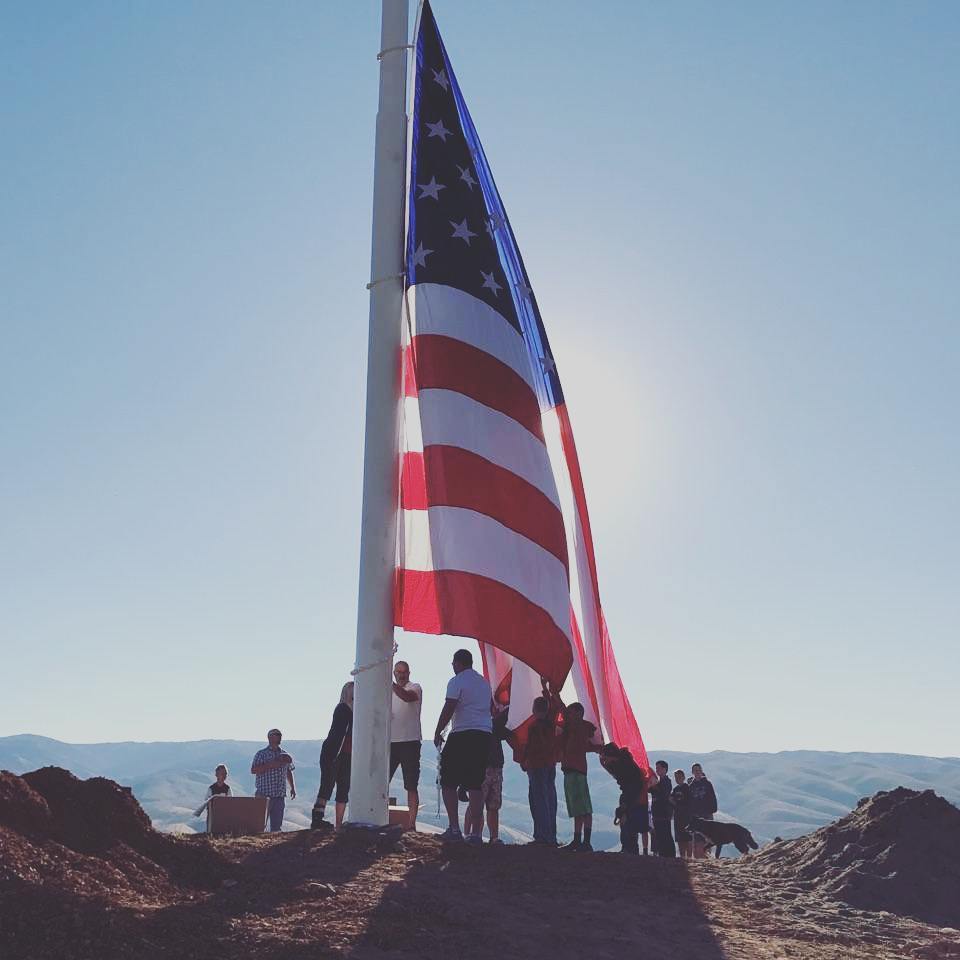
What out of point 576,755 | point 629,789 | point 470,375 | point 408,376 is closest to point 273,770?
point 576,755

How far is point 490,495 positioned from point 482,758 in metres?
2.99

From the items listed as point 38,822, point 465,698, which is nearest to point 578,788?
point 465,698

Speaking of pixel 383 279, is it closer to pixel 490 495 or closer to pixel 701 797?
pixel 490 495

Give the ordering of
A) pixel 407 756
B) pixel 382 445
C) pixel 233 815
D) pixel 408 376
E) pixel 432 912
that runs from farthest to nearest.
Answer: pixel 408 376 → pixel 407 756 → pixel 382 445 → pixel 233 815 → pixel 432 912

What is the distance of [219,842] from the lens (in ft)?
33.9

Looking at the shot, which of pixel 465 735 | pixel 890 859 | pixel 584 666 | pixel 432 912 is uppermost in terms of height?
pixel 584 666

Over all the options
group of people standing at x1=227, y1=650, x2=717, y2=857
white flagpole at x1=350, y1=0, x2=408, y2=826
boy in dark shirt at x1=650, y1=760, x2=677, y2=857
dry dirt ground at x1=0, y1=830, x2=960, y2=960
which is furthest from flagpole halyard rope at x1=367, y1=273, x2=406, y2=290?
boy in dark shirt at x1=650, y1=760, x2=677, y2=857

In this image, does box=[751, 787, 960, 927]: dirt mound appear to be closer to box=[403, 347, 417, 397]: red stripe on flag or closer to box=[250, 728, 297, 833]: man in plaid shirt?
box=[250, 728, 297, 833]: man in plaid shirt

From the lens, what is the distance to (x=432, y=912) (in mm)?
7750

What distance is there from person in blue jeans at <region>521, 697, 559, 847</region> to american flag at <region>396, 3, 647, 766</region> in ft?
3.03

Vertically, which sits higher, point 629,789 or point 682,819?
point 629,789

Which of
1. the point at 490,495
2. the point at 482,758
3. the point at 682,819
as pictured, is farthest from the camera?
the point at 682,819

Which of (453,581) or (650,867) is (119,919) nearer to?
(453,581)

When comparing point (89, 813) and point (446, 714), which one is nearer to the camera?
point (89, 813)
